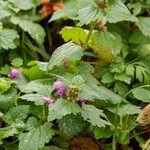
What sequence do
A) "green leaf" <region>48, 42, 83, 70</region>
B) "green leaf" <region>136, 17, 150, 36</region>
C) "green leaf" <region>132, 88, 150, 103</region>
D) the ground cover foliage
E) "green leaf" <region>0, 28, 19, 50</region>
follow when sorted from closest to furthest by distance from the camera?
the ground cover foliage < "green leaf" <region>48, 42, 83, 70</region> < "green leaf" <region>132, 88, 150, 103</region> < "green leaf" <region>0, 28, 19, 50</region> < "green leaf" <region>136, 17, 150, 36</region>

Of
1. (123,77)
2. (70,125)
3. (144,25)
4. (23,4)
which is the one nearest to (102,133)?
(70,125)

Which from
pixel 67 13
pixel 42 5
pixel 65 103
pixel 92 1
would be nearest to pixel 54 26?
pixel 42 5

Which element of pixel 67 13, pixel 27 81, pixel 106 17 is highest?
pixel 106 17

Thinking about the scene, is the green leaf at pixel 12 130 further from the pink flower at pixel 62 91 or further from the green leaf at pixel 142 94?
the green leaf at pixel 142 94

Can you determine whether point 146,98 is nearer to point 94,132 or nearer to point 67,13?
point 94,132

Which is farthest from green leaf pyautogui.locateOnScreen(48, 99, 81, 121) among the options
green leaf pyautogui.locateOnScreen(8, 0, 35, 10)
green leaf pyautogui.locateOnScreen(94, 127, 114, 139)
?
green leaf pyautogui.locateOnScreen(8, 0, 35, 10)

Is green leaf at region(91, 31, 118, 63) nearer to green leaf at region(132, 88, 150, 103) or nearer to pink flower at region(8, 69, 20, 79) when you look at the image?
green leaf at region(132, 88, 150, 103)

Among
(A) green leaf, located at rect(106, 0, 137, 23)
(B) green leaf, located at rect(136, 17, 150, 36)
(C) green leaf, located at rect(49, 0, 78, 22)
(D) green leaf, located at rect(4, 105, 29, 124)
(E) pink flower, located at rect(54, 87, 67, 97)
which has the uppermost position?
(A) green leaf, located at rect(106, 0, 137, 23)

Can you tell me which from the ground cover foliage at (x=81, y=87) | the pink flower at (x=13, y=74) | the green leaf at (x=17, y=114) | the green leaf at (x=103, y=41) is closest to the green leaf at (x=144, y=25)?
the ground cover foliage at (x=81, y=87)
